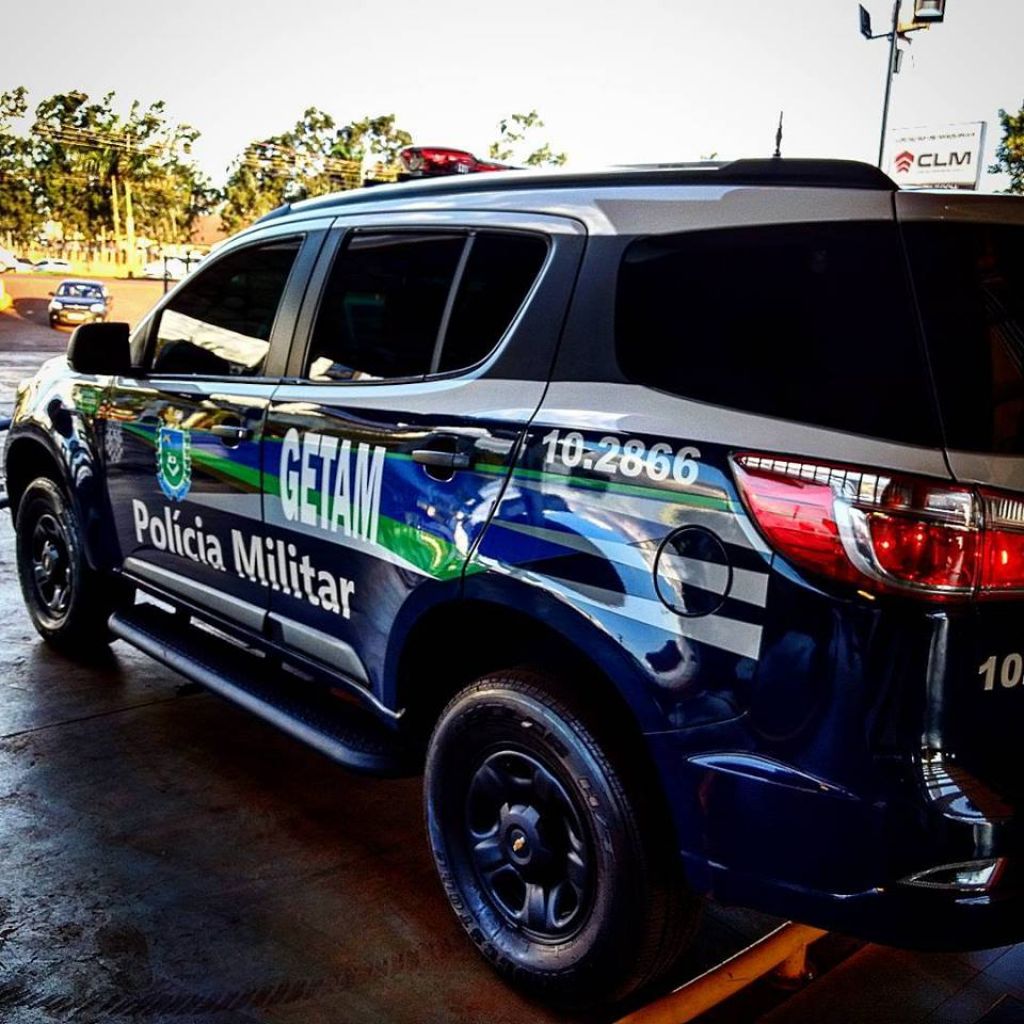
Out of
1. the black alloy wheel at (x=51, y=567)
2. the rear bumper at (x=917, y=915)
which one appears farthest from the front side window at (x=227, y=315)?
the rear bumper at (x=917, y=915)

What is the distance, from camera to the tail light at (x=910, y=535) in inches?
74.8

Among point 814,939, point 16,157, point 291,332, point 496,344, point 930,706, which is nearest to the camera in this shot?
point 930,706

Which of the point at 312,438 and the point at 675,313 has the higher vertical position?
the point at 675,313

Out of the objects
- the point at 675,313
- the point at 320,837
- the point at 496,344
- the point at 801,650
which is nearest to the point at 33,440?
the point at 320,837

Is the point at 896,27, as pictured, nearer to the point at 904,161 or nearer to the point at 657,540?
the point at 657,540

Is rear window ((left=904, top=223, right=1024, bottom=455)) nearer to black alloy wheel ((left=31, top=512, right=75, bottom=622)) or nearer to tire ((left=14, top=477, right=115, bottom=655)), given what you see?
tire ((left=14, top=477, right=115, bottom=655))

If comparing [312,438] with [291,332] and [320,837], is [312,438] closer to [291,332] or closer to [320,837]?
[291,332]

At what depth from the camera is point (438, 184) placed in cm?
311

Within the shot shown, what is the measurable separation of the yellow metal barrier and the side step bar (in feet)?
2.96

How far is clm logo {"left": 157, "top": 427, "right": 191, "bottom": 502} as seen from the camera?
3748 millimetres

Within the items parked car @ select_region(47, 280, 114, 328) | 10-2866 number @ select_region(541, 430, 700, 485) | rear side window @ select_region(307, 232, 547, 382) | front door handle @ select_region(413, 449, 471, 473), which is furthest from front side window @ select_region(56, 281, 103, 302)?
10-2866 number @ select_region(541, 430, 700, 485)

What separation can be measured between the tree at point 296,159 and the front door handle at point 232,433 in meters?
64.7

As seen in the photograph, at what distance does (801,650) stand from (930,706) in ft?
0.76

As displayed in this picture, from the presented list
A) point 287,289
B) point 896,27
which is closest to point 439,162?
point 287,289
